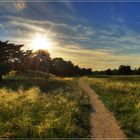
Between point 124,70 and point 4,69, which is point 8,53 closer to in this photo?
point 4,69

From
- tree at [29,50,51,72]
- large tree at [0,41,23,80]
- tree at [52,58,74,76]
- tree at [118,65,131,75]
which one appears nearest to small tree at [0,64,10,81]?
large tree at [0,41,23,80]

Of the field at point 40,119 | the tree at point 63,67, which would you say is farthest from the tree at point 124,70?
the field at point 40,119

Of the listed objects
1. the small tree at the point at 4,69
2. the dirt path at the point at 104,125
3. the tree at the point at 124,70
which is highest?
the tree at the point at 124,70

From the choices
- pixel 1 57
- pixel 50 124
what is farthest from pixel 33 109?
pixel 1 57

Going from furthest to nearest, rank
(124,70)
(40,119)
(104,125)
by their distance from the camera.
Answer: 1. (124,70)
2. (40,119)
3. (104,125)

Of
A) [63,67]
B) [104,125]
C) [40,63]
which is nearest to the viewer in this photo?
[104,125]

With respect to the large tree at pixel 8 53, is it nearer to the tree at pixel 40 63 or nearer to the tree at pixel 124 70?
the tree at pixel 40 63

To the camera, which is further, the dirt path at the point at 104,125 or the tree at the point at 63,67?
the tree at the point at 63,67

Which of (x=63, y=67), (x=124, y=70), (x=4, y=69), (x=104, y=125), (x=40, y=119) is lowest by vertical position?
(x=104, y=125)

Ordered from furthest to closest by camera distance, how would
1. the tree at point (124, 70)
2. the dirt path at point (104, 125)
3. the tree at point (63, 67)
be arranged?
the tree at point (124, 70) → the tree at point (63, 67) → the dirt path at point (104, 125)

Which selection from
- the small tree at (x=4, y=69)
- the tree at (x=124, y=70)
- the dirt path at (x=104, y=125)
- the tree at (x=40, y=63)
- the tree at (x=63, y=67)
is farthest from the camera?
the tree at (x=124, y=70)

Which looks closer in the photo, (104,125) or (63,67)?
(104,125)

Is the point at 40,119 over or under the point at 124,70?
under

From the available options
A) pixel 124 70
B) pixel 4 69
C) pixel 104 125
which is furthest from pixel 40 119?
pixel 124 70
